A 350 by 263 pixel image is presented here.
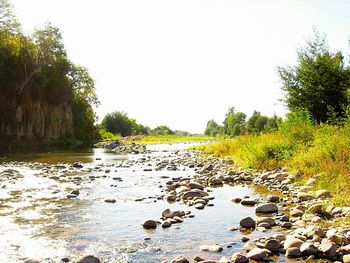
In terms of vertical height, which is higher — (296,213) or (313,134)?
(313,134)

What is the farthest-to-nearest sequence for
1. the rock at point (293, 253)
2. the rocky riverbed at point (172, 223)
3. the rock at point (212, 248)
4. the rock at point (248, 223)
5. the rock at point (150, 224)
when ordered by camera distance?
the rock at point (150, 224) → the rock at point (248, 223) → the rock at point (212, 248) → the rocky riverbed at point (172, 223) → the rock at point (293, 253)

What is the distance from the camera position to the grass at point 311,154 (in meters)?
10.4

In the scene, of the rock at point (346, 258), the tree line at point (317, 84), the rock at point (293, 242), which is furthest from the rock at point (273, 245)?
the tree line at point (317, 84)

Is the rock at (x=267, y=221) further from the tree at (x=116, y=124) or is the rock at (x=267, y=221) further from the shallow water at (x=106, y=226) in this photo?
the tree at (x=116, y=124)

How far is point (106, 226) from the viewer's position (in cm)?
783

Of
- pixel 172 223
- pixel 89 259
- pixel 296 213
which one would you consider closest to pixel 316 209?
pixel 296 213

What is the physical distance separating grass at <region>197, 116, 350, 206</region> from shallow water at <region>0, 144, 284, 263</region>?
7.20 ft

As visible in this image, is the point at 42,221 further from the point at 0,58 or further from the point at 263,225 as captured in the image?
the point at 0,58

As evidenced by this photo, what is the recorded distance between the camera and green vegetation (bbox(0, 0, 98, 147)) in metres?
43.4

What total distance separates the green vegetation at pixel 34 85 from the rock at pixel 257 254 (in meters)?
42.3

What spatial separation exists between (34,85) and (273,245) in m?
46.6

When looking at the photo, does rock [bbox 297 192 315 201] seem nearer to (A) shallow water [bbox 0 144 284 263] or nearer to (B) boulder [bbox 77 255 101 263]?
(A) shallow water [bbox 0 144 284 263]

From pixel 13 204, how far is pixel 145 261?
579cm

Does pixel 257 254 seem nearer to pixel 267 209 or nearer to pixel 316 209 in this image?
pixel 316 209
